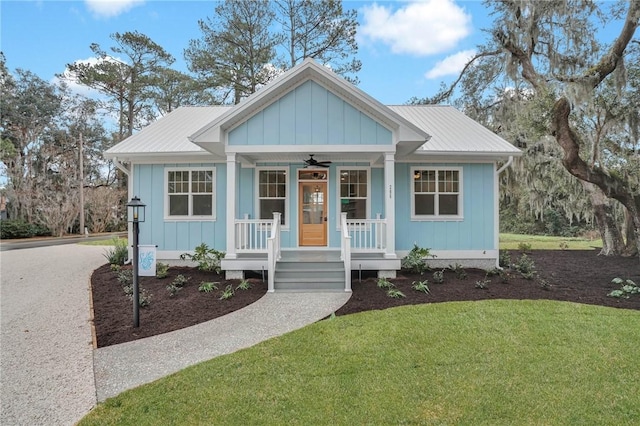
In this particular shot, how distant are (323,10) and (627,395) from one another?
19.8m

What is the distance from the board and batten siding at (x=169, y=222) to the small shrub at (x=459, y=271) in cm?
600

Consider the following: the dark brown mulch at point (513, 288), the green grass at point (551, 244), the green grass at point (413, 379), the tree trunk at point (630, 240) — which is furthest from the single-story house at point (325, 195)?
the tree trunk at point (630, 240)

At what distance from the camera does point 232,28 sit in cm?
1934

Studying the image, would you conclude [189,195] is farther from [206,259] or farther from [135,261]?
[135,261]

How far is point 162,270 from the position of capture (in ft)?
28.5

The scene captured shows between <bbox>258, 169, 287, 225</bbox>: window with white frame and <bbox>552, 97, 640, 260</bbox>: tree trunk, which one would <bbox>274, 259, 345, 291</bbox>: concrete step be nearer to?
<bbox>258, 169, 287, 225</bbox>: window with white frame

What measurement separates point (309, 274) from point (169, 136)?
6003mm

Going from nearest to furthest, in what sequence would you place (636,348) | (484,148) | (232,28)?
1. (636,348)
2. (484,148)
3. (232,28)

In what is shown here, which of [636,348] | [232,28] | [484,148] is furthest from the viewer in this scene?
[232,28]

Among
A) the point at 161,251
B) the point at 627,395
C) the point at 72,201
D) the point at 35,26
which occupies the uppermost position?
the point at 35,26

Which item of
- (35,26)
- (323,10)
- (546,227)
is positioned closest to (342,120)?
(323,10)

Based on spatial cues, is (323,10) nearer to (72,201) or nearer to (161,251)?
(161,251)

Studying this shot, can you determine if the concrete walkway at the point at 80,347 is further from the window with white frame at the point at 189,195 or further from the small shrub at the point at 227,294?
the window with white frame at the point at 189,195

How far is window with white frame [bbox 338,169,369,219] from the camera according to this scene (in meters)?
9.73
